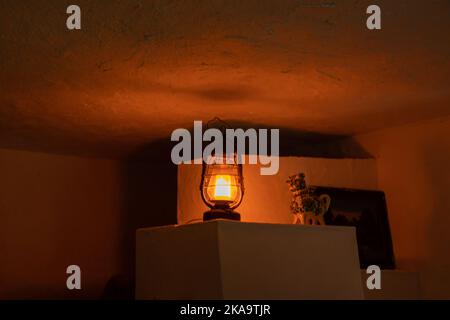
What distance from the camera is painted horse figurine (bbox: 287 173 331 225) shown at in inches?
94.0

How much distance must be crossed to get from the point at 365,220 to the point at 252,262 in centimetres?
96

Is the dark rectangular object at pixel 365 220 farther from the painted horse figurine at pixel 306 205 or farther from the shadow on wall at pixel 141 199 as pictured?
the shadow on wall at pixel 141 199

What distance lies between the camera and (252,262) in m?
1.99

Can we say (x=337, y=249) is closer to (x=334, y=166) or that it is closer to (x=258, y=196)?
(x=258, y=196)

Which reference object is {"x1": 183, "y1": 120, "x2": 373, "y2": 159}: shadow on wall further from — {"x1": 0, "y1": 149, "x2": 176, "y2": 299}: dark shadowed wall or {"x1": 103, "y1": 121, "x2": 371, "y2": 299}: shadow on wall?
{"x1": 0, "y1": 149, "x2": 176, "y2": 299}: dark shadowed wall

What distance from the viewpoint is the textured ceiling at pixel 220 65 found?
155cm

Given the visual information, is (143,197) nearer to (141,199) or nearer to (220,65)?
(141,199)

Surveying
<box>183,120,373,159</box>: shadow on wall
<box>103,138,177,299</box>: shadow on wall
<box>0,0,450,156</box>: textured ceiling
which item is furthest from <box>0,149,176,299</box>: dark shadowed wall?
<box>183,120,373,159</box>: shadow on wall

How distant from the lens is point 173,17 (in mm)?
1561

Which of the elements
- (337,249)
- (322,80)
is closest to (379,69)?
(322,80)

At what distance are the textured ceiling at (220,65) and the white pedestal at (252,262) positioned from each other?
0.51 meters

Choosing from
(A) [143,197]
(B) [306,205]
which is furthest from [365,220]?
(A) [143,197]
